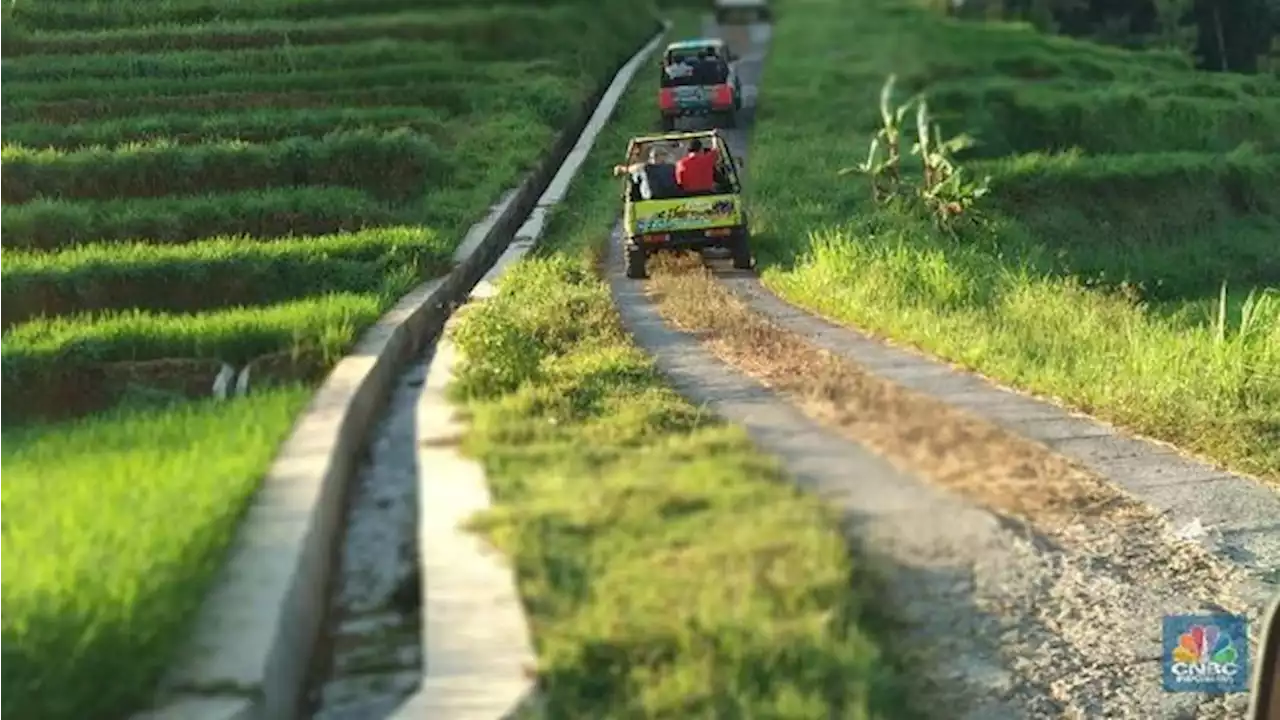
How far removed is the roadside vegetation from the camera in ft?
34.0

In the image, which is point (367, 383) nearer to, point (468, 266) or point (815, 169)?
point (468, 266)

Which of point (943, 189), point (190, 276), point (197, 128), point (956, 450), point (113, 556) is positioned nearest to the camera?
point (956, 450)

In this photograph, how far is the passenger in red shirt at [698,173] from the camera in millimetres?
17797

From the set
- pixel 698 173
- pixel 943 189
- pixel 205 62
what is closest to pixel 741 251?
pixel 698 173

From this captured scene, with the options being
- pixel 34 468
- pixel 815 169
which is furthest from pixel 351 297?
pixel 815 169

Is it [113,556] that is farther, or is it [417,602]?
[417,602]

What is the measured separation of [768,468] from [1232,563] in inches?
102

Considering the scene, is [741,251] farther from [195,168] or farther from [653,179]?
[195,168]

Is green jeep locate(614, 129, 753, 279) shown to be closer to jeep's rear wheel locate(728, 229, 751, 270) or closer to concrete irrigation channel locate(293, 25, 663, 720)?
jeep's rear wheel locate(728, 229, 751, 270)

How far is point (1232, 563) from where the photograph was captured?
6941 millimetres

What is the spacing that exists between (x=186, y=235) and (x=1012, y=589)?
13.6 metres

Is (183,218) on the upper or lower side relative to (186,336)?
upper

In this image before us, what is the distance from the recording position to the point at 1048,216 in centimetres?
2616

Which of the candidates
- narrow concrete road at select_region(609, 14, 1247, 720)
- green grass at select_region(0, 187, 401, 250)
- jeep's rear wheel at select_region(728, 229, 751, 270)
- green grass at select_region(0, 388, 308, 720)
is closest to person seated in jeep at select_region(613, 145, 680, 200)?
jeep's rear wheel at select_region(728, 229, 751, 270)
